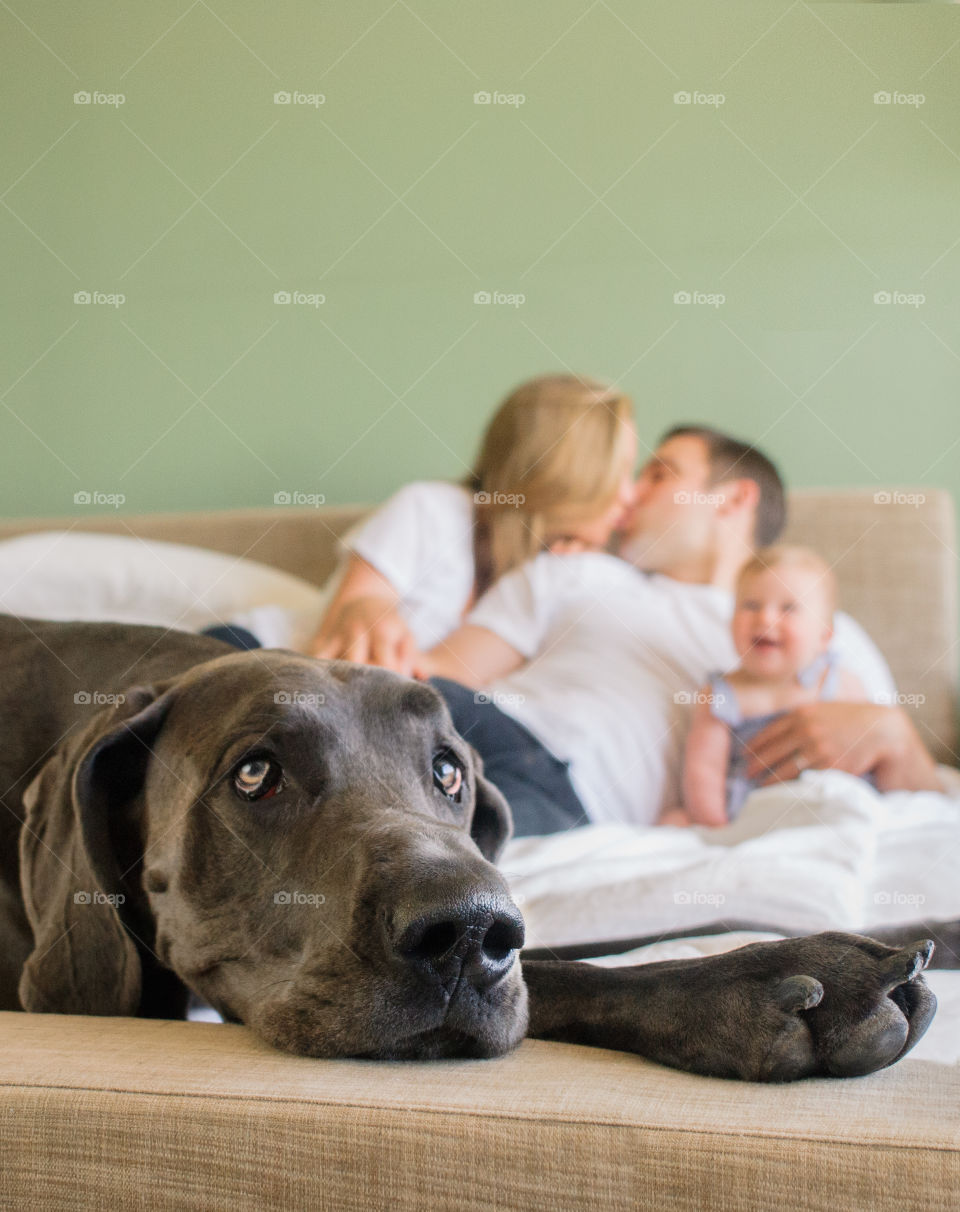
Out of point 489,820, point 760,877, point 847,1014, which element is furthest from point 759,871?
point 847,1014

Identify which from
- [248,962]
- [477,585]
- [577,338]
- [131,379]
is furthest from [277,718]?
[577,338]

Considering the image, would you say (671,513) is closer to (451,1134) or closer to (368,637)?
(368,637)

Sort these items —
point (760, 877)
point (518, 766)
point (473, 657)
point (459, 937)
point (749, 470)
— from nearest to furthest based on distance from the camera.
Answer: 1. point (459, 937)
2. point (760, 877)
3. point (518, 766)
4. point (473, 657)
5. point (749, 470)

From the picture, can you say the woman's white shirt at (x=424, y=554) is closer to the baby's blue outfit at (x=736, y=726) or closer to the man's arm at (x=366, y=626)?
the man's arm at (x=366, y=626)

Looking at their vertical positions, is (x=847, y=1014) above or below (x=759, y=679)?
below

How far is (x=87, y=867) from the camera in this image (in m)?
1.24

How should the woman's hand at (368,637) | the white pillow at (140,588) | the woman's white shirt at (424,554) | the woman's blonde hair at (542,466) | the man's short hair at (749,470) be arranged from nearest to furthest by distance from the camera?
1. the woman's hand at (368,637)
2. the white pillow at (140,588)
3. the woman's white shirt at (424,554)
4. the woman's blonde hair at (542,466)
5. the man's short hair at (749,470)

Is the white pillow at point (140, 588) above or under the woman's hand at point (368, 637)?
above

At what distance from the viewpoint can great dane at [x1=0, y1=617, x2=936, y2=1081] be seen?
0.92 metres

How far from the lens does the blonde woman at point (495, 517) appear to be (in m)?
2.76

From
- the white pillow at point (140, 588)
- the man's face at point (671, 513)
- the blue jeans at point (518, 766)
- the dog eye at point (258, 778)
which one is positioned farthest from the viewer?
the man's face at point (671, 513)

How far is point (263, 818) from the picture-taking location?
1.18 m

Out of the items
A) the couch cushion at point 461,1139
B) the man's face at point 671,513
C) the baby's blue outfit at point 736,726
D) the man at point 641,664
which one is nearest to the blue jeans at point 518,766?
the man at point 641,664

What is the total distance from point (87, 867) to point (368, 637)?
132 cm
